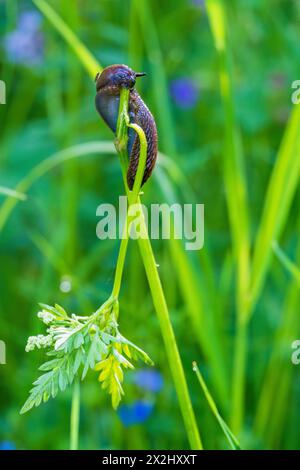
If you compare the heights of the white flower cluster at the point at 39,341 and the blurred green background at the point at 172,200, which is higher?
the blurred green background at the point at 172,200

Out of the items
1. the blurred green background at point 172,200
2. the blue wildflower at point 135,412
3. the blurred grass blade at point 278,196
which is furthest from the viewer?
the blue wildflower at point 135,412

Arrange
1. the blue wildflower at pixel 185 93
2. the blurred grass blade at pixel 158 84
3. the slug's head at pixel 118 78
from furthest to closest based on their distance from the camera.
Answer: the blue wildflower at pixel 185 93 < the blurred grass blade at pixel 158 84 < the slug's head at pixel 118 78

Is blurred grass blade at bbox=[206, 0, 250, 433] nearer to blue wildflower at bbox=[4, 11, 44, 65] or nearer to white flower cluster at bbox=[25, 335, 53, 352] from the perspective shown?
white flower cluster at bbox=[25, 335, 53, 352]

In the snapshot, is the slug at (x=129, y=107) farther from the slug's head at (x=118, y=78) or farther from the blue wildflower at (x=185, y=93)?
the blue wildflower at (x=185, y=93)

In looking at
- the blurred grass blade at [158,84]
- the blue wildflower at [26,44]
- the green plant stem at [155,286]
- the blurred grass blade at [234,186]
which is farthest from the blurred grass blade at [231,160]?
the blue wildflower at [26,44]

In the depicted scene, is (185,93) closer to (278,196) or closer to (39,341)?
(278,196)

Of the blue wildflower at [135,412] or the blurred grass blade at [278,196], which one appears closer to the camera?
the blurred grass blade at [278,196]

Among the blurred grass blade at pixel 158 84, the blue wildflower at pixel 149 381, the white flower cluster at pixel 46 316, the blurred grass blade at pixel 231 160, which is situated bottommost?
the white flower cluster at pixel 46 316

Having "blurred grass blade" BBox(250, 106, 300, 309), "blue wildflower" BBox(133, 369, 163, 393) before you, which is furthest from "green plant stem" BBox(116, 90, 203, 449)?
"blue wildflower" BBox(133, 369, 163, 393)
